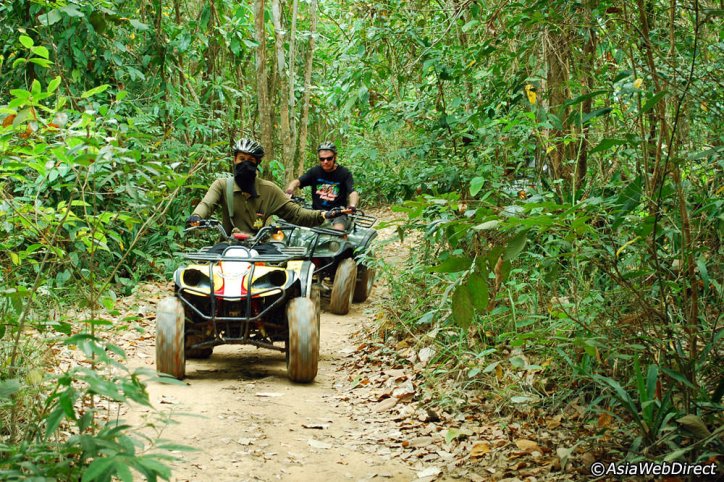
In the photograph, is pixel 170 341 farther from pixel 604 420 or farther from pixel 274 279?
pixel 604 420

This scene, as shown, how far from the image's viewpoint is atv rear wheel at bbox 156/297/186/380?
6.28 metres

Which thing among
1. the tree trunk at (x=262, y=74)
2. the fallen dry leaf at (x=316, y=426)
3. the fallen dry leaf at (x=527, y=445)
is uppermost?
the tree trunk at (x=262, y=74)

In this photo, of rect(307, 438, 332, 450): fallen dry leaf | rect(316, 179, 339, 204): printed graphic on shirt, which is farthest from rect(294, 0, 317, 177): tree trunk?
rect(307, 438, 332, 450): fallen dry leaf

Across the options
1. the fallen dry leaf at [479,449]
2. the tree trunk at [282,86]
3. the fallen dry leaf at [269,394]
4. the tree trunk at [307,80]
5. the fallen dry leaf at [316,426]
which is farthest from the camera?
the tree trunk at [307,80]

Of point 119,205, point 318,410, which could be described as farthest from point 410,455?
point 119,205

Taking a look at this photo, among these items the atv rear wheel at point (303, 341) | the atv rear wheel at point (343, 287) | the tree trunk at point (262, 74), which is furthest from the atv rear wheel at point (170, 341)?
the tree trunk at point (262, 74)

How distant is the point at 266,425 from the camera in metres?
5.41

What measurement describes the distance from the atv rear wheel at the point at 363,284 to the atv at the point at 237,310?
12.8 feet

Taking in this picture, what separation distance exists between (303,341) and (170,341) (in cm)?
110

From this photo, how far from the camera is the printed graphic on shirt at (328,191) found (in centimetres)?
1132

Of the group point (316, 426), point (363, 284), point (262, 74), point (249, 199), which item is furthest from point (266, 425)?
point (262, 74)

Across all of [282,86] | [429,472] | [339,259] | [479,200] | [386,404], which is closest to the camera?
[479,200]

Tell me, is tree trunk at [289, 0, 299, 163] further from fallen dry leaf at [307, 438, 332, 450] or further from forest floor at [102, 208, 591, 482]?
fallen dry leaf at [307, 438, 332, 450]

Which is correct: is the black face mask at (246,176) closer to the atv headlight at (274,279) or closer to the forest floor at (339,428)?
the atv headlight at (274,279)
